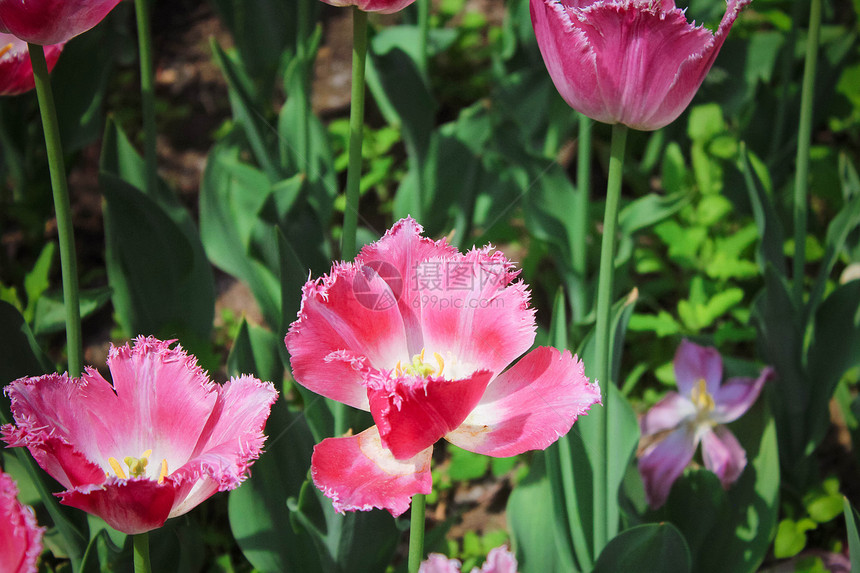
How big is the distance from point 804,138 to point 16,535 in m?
1.25

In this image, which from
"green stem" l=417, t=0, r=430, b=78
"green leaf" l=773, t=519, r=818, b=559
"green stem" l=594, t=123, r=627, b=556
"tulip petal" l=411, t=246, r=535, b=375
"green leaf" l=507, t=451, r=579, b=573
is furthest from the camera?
"green stem" l=417, t=0, r=430, b=78

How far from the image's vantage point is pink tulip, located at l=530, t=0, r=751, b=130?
2.24 ft

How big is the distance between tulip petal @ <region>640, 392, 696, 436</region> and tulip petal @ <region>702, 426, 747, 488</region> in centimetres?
7

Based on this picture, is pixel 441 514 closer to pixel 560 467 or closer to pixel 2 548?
pixel 560 467

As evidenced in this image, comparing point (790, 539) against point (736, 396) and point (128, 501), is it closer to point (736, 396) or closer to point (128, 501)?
point (736, 396)

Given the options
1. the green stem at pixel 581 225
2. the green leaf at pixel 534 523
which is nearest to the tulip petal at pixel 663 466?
the green leaf at pixel 534 523

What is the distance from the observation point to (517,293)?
65 cm

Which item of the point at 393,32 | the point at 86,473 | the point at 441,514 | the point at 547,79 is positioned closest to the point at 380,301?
the point at 86,473

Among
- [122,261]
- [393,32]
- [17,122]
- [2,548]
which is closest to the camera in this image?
[2,548]

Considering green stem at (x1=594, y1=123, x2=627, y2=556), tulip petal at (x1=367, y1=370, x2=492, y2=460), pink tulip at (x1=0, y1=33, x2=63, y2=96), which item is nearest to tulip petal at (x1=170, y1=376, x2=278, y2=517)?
tulip petal at (x1=367, y1=370, x2=492, y2=460)

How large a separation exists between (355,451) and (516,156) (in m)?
1.11

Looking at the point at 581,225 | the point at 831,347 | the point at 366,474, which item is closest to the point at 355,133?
the point at 366,474

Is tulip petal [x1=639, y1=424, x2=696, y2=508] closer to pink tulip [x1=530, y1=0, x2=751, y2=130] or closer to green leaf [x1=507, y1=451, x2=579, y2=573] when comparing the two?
green leaf [x1=507, y1=451, x2=579, y2=573]

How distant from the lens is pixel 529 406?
64 centimetres
